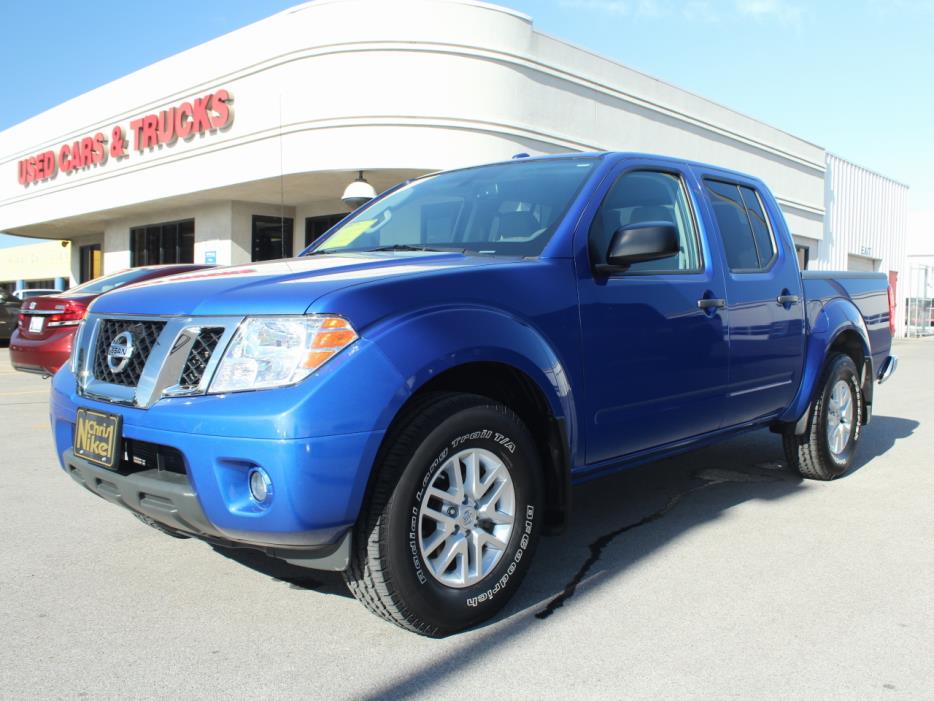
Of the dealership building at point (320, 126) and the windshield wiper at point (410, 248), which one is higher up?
the dealership building at point (320, 126)

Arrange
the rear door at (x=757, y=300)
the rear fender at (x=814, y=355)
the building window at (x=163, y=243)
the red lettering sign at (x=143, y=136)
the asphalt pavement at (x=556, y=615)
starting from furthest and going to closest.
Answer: the building window at (x=163, y=243) → the red lettering sign at (x=143, y=136) → the rear fender at (x=814, y=355) → the rear door at (x=757, y=300) → the asphalt pavement at (x=556, y=615)

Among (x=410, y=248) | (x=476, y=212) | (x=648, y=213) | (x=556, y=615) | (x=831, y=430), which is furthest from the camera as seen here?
(x=831, y=430)

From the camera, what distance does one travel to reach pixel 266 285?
2830 mm

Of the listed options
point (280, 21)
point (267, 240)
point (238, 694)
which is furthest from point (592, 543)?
point (267, 240)

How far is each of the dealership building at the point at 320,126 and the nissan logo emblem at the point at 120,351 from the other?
464 inches

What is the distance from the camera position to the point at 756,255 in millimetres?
4762

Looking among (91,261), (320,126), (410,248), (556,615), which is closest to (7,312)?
(320,126)

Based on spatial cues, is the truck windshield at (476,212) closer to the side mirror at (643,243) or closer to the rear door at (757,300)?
the side mirror at (643,243)

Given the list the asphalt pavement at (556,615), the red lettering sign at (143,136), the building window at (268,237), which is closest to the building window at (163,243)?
the building window at (268,237)

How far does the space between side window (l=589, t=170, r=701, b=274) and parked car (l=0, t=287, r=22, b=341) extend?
17288 millimetres

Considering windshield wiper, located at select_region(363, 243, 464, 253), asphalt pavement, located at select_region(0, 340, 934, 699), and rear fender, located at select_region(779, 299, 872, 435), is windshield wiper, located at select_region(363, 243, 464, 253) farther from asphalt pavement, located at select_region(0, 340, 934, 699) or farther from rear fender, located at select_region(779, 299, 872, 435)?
rear fender, located at select_region(779, 299, 872, 435)

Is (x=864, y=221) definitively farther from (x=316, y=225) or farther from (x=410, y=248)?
(x=410, y=248)

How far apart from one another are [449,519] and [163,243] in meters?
21.8

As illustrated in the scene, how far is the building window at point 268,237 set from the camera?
20.4m
